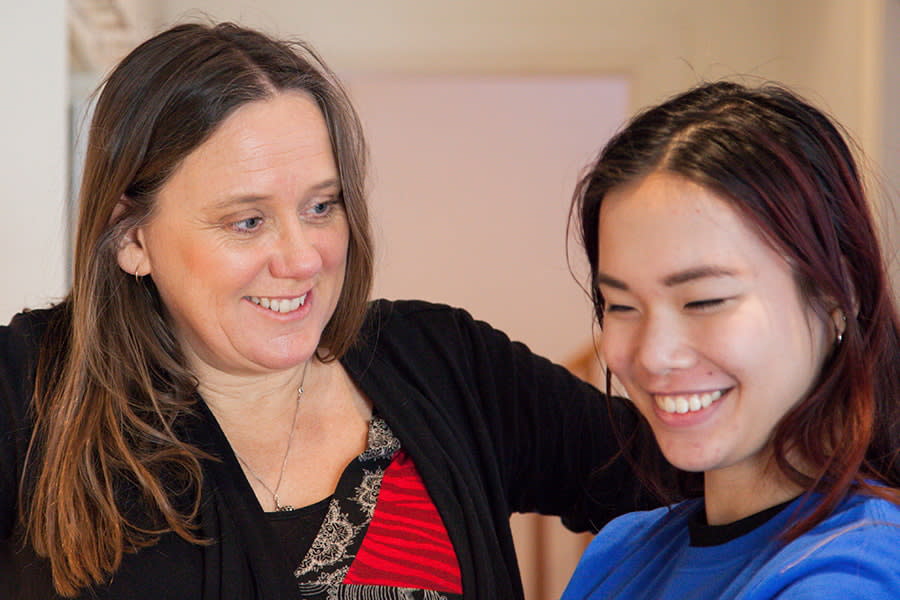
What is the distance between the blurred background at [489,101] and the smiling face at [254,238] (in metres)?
0.27

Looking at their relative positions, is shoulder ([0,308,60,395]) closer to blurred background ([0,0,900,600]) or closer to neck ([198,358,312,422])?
neck ([198,358,312,422])

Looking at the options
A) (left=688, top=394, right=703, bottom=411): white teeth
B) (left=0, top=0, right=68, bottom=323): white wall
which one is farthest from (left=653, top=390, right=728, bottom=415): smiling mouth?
(left=0, top=0, right=68, bottom=323): white wall

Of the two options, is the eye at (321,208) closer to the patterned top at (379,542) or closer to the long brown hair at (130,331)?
the long brown hair at (130,331)

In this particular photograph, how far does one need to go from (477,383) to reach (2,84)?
3.68ft

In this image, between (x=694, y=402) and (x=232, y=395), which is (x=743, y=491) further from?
(x=232, y=395)

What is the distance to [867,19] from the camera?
3096 millimetres

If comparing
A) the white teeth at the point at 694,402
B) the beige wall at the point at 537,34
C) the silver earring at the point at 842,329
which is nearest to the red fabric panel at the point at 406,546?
the white teeth at the point at 694,402

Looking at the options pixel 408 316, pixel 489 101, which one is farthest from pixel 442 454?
pixel 489 101

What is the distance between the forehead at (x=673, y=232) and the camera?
1.27 m

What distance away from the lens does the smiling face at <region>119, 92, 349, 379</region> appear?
5.60 feet

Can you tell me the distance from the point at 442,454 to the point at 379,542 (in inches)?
6.7

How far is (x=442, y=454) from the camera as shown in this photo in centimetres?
187

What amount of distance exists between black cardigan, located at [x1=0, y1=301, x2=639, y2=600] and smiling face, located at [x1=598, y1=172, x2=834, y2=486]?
0.54m

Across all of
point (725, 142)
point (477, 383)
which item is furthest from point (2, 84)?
point (725, 142)
